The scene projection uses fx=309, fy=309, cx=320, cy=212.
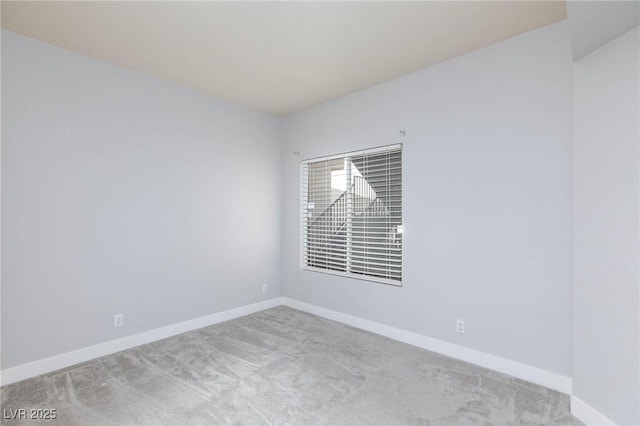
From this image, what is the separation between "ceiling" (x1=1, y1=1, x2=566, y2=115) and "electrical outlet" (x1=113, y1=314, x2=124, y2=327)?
2478 millimetres

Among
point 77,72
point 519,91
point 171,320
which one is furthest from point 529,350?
point 77,72

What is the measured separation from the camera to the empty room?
2.01 m

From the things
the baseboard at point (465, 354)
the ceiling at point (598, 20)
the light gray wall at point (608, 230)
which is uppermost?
the ceiling at point (598, 20)

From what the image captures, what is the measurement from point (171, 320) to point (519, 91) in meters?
4.11

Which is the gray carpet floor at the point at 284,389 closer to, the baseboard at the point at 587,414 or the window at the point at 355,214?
the baseboard at the point at 587,414

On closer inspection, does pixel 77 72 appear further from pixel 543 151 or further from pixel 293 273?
pixel 543 151

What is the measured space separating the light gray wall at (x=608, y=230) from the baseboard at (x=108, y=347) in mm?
3496

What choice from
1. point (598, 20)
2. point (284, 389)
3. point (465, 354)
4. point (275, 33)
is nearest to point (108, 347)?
point (284, 389)

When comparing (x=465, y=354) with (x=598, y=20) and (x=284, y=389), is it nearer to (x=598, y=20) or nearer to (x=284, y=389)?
(x=284, y=389)

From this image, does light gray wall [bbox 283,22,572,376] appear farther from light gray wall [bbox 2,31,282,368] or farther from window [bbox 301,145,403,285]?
light gray wall [bbox 2,31,282,368]

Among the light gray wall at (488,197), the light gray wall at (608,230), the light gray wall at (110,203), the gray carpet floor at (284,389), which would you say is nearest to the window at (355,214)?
the light gray wall at (488,197)

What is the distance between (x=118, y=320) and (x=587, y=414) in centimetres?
385

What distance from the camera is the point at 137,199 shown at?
321 cm

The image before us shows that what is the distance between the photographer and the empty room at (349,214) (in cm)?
201
